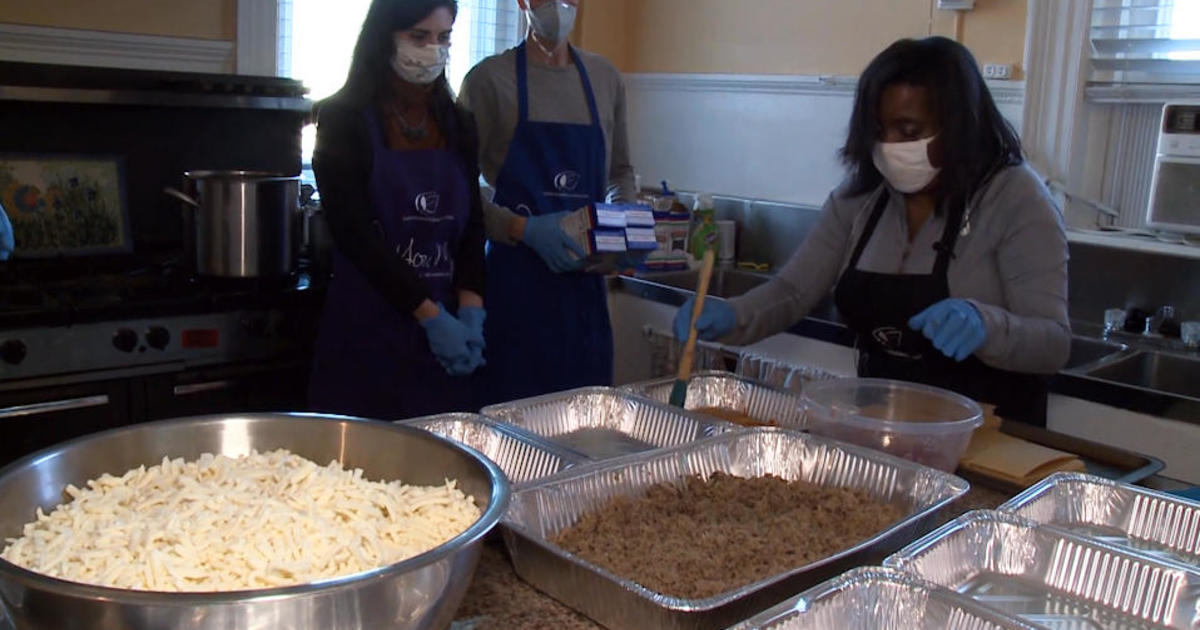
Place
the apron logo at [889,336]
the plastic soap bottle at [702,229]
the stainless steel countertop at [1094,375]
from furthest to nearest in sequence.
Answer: the plastic soap bottle at [702,229] → the stainless steel countertop at [1094,375] → the apron logo at [889,336]

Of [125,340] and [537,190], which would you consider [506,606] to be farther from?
[125,340]

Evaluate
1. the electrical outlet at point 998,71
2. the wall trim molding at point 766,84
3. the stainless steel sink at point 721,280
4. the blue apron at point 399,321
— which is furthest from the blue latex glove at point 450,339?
the electrical outlet at point 998,71

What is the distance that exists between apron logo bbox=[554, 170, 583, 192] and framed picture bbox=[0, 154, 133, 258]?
1353 mm

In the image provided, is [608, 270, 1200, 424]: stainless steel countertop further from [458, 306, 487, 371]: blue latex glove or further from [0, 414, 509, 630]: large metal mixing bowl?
[0, 414, 509, 630]: large metal mixing bowl

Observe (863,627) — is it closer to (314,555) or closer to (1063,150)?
(314,555)

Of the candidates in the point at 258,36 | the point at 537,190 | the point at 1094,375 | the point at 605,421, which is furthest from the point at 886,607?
the point at 258,36

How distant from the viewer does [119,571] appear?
0.90 m

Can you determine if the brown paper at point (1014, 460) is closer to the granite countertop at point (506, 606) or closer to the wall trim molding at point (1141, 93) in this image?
the granite countertop at point (506, 606)

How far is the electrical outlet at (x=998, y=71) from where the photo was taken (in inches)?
119

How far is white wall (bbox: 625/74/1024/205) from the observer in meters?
3.53

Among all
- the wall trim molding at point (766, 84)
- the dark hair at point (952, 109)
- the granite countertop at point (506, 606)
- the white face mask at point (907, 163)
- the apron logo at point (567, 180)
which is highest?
the wall trim molding at point (766, 84)

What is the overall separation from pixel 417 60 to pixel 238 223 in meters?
0.82

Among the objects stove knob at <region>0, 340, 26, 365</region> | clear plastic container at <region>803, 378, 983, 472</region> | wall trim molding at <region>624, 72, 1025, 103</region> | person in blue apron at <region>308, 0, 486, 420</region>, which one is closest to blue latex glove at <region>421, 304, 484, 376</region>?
person in blue apron at <region>308, 0, 486, 420</region>

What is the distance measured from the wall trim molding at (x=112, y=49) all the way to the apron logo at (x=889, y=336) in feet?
7.23
